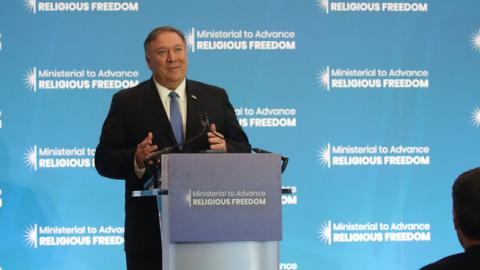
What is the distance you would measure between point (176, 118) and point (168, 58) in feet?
0.96

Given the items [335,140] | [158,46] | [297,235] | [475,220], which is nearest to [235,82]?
[335,140]

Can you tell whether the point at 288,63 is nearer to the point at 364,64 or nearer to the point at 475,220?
the point at 364,64

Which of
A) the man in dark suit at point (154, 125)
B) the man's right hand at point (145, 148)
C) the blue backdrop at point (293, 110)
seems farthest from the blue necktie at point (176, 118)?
the blue backdrop at point (293, 110)

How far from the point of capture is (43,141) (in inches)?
211

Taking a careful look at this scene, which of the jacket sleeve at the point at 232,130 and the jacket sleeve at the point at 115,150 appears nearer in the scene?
the jacket sleeve at the point at 115,150

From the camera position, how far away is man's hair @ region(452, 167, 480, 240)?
6.61 feet

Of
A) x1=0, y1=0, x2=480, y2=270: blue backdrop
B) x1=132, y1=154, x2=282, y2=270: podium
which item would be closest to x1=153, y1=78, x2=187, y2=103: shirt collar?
x1=132, y1=154, x2=282, y2=270: podium

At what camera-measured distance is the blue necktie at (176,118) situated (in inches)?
147

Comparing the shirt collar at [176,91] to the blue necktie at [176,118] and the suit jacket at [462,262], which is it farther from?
the suit jacket at [462,262]

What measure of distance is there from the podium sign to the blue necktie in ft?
2.39

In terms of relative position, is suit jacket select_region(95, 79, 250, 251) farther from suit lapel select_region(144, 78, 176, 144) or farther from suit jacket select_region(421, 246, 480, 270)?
suit jacket select_region(421, 246, 480, 270)

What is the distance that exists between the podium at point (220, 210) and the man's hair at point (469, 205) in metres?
1.09

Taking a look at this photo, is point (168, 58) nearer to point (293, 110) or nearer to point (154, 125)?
point (154, 125)

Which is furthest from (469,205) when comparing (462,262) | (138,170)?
(138,170)
